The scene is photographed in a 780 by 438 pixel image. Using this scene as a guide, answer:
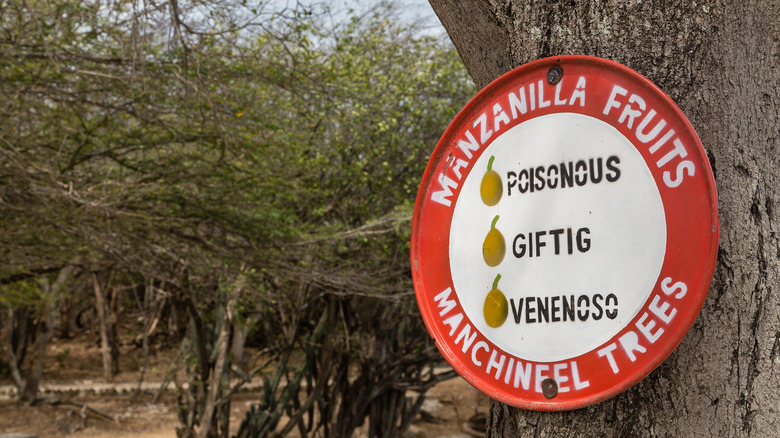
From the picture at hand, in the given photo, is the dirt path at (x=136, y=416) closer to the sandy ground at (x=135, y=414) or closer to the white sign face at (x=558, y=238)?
the sandy ground at (x=135, y=414)

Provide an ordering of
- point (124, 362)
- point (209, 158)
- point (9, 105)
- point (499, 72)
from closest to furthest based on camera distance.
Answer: point (499, 72)
point (9, 105)
point (209, 158)
point (124, 362)

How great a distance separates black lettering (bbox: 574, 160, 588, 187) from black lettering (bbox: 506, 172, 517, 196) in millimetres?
124

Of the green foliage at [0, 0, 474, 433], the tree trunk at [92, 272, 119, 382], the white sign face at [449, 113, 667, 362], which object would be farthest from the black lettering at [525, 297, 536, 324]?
the tree trunk at [92, 272, 119, 382]

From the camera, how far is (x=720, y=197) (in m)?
1.24

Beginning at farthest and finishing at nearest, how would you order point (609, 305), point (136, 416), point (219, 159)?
point (136, 416) → point (219, 159) → point (609, 305)

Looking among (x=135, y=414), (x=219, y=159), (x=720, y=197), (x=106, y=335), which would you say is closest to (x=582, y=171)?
(x=720, y=197)

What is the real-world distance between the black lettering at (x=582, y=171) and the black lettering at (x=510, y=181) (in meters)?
0.12

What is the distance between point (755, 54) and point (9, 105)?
17.6ft

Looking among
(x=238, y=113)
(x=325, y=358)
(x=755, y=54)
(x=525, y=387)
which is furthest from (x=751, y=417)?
(x=325, y=358)

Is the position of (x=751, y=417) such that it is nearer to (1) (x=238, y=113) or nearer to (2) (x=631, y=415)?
(2) (x=631, y=415)

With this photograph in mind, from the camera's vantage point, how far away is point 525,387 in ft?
4.17

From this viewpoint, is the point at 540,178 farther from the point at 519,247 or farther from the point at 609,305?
the point at 609,305

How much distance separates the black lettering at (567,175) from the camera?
50.7 inches

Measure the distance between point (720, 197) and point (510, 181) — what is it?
381 mm
